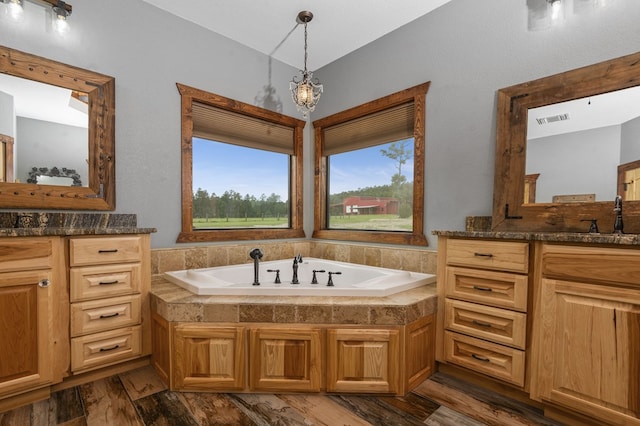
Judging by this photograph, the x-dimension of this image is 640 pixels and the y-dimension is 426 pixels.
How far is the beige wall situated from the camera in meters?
2.44

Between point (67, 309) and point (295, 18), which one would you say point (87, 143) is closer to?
point (67, 309)

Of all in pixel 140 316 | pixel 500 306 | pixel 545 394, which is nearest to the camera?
pixel 545 394

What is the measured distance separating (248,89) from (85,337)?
2.43m

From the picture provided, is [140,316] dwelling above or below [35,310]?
below

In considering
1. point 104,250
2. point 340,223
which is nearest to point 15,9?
point 104,250

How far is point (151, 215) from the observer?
95.0 inches

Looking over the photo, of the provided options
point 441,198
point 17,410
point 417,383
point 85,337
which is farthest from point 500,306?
point 17,410

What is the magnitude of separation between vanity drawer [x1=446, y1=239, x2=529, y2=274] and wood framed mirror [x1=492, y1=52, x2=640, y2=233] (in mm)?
439

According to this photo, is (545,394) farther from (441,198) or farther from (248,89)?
(248,89)

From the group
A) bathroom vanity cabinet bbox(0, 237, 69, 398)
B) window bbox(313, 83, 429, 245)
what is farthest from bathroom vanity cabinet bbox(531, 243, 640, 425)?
bathroom vanity cabinet bbox(0, 237, 69, 398)

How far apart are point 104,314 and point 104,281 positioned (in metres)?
0.20

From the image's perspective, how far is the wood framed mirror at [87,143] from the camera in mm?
1868

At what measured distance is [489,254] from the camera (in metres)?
1.71

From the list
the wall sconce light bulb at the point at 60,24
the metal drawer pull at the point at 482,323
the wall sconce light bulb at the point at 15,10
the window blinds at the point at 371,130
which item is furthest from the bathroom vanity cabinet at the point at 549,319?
the wall sconce light bulb at the point at 15,10
